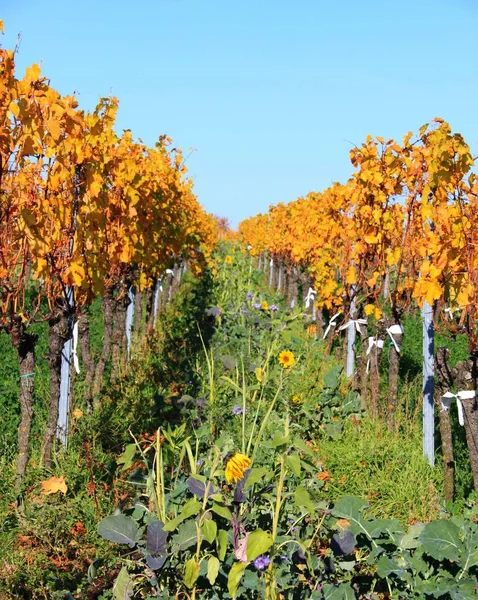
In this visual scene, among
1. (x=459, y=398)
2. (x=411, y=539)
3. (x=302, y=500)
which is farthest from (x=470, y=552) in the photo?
(x=459, y=398)

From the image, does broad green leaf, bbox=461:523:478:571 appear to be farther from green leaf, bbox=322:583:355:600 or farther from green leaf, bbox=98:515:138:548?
green leaf, bbox=98:515:138:548

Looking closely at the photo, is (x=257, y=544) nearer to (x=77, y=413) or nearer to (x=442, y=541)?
(x=442, y=541)

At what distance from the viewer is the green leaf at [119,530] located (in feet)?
8.75

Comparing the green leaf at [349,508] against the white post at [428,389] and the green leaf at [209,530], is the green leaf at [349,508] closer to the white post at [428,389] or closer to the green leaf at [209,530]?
the green leaf at [209,530]

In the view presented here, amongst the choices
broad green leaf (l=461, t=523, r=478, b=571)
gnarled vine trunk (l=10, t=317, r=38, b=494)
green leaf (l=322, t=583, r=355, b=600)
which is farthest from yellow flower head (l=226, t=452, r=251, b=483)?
gnarled vine trunk (l=10, t=317, r=38, b=494)

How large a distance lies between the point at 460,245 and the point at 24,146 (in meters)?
2.46

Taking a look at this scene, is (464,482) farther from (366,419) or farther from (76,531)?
(76,531)

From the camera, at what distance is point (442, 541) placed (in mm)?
2668

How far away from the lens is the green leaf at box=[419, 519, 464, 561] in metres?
2.63

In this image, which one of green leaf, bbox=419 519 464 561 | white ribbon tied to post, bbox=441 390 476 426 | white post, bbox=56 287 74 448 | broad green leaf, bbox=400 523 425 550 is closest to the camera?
green leaf, bbox=419 519 464 561

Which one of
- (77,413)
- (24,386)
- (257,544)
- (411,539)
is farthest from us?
(77,413)

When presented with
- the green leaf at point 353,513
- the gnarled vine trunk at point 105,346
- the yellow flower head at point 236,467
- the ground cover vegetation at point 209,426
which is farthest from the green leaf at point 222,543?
the gnarled vine trunk at point 105,346

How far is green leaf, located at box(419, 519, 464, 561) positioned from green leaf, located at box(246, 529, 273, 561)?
0.66 meters

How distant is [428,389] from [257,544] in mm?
3013
